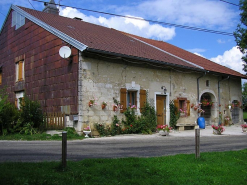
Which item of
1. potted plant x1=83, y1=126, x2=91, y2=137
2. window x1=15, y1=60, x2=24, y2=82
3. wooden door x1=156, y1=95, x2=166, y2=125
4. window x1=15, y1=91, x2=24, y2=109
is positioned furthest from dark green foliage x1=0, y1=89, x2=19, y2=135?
wooden door x1=156, y1=95, x2=166, y2=125

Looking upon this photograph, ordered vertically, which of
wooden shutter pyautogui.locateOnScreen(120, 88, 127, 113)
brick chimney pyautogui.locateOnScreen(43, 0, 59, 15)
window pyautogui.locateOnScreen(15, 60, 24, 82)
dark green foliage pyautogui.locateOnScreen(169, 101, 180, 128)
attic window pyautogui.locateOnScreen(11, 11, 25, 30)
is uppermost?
brick chimney pyautogui.locateOnScreen(43, 0, 59, 15)

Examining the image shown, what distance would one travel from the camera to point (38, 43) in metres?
16.2

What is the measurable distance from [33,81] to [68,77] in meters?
3.84

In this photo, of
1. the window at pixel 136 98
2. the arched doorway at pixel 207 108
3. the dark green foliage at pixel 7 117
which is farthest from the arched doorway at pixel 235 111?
the dark green foliage at pixel 7 117

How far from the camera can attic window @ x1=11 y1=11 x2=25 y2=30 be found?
1808cm

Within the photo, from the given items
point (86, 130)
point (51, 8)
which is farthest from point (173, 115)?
point (51, 8)

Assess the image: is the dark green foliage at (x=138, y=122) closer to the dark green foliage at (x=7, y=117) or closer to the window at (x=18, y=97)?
the dark green foliage at (x=7, y=117)

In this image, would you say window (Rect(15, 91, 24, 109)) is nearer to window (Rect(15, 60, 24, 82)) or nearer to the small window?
window (Rect(15, 60, 24, 82))

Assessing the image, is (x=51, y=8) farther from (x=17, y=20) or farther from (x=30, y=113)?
(x=30, y=113)

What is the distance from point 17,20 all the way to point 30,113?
8.76 meters

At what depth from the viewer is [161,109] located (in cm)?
1644

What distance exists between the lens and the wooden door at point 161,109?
1619 cm

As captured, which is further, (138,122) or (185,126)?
(185,126)

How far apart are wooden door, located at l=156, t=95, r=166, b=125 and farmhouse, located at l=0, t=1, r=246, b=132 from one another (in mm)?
22
